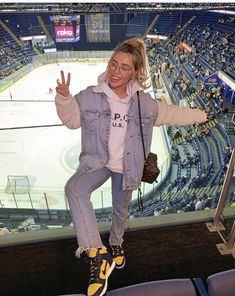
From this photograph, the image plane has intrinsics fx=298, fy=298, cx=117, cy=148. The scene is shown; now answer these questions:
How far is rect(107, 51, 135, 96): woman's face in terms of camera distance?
128cm

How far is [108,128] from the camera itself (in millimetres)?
1338

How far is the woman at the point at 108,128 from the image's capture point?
123 cm

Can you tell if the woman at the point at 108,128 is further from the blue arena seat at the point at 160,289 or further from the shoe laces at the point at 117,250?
the shoe laces at the point at 117,250

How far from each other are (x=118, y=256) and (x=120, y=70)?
3.25 ft

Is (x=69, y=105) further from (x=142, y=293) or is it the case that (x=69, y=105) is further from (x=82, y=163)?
(x=142, y=293)

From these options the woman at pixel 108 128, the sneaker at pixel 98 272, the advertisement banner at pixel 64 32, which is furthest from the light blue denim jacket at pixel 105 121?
the advertisement banner at pixel 64 32

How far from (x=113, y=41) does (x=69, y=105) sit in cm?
2410

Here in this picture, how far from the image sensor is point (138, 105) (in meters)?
1.37

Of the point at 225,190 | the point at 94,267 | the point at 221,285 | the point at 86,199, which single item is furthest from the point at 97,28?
the point at 221,285

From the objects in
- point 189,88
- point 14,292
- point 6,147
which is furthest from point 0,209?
point 189,88

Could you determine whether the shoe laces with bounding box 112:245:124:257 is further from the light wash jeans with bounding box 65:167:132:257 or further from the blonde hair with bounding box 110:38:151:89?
the blonde hair with bounding box 110:38:151:89

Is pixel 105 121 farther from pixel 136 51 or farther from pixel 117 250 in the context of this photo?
pixel 117 250

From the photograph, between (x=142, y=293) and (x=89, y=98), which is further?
(x=89, y=98)

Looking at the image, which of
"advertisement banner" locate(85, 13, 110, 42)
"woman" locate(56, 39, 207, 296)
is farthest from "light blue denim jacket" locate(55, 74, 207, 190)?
"advertisement banner" locate(85, 13, 110, 42)
